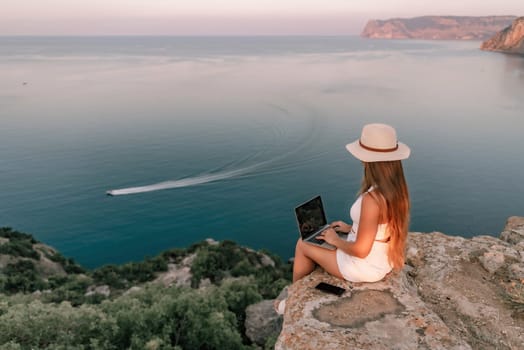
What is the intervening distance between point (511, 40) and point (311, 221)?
699 feet

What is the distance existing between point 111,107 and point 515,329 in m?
67.2

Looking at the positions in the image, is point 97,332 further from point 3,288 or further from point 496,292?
point 3,288

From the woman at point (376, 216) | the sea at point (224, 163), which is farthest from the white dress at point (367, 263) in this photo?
the sea at point (224, 163)

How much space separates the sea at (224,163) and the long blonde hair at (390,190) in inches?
1330

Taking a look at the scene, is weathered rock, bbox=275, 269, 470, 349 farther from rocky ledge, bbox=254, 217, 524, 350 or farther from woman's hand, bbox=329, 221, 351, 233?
woman's hand, bbox=329, 221, 351, 233

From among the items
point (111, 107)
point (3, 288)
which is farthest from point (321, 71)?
point (3, 288)

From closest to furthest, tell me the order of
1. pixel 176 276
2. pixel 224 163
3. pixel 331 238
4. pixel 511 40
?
pixel 331 238 → pixel 176 276 → pixel 224 163 → pixel 511 40

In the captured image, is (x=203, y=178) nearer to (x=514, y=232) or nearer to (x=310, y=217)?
(x=514, y=232)

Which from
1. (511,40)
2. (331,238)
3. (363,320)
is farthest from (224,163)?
(511,40)

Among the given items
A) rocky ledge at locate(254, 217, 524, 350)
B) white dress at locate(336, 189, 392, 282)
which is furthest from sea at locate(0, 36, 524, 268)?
white dress at locate(336, 189, 392, 282)

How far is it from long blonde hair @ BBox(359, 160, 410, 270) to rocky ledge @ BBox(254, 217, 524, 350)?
0.97 meters

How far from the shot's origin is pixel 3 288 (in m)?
16.6

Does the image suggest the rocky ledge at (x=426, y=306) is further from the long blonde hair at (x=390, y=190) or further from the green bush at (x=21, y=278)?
the green bush at (x=21, y=278)

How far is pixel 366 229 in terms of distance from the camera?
4.70 m
